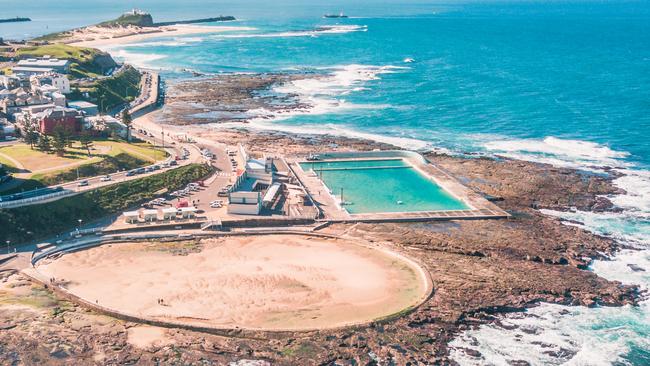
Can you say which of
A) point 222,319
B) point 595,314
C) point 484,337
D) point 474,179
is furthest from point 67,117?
point 595,314

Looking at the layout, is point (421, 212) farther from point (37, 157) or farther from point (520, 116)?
point (520, 116)

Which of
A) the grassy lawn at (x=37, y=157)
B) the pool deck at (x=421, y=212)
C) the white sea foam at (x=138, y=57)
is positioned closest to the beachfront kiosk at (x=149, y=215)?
the grassy lawn at (x=37, y=157)

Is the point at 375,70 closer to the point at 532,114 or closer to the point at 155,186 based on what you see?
the point at 532,114

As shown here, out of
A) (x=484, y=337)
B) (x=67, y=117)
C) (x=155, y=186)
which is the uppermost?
(x=67, y=117)

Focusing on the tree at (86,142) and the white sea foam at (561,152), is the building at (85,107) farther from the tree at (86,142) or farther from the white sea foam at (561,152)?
the white sea foam at (561,152)

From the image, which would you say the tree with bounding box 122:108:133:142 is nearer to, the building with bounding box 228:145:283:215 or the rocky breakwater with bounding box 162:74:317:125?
the building with bounding box 228:145:283:215

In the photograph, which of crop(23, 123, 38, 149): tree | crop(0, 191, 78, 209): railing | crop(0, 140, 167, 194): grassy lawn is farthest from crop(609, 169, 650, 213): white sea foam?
crop(23, 123, 38, 149): tree
